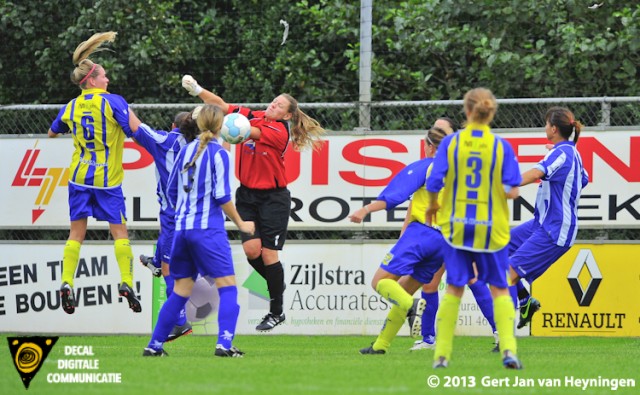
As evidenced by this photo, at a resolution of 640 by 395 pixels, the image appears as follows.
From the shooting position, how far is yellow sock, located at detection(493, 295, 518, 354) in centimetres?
766

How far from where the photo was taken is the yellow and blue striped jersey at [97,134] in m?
10.6

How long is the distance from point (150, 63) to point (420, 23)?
139 inches

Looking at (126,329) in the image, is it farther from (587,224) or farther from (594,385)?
(594,385)

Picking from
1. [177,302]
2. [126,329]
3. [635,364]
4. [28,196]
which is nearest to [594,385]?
[635,364]

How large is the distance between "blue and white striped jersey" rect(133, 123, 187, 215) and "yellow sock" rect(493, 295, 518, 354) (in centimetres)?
385

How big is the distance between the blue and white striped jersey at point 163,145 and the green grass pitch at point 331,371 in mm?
1640

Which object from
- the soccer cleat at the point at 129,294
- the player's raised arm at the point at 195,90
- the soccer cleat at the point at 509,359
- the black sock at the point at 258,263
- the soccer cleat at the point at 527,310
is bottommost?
the soccer cleat at the point at 527,310

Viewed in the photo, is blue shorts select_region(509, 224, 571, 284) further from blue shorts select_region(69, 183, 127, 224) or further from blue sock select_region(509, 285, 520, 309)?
blue shorts select_region(69, 183, 127, 224)

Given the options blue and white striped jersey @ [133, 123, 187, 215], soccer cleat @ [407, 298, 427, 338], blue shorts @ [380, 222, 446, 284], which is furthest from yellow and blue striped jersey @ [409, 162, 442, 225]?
blue and white striped jersey @ [133, 123, 187, 215]

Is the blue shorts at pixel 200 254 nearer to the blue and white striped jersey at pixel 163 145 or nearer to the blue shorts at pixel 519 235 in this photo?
the blue and white striped jersey at pixel 163 145

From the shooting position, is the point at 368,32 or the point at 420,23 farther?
the point at 420,23

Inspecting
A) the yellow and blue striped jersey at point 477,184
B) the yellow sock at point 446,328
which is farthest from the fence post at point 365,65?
the yellow sock at point 446,328

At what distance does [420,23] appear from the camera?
1437 centimetres

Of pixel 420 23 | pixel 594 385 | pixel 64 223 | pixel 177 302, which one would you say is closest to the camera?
pixel 594 385
